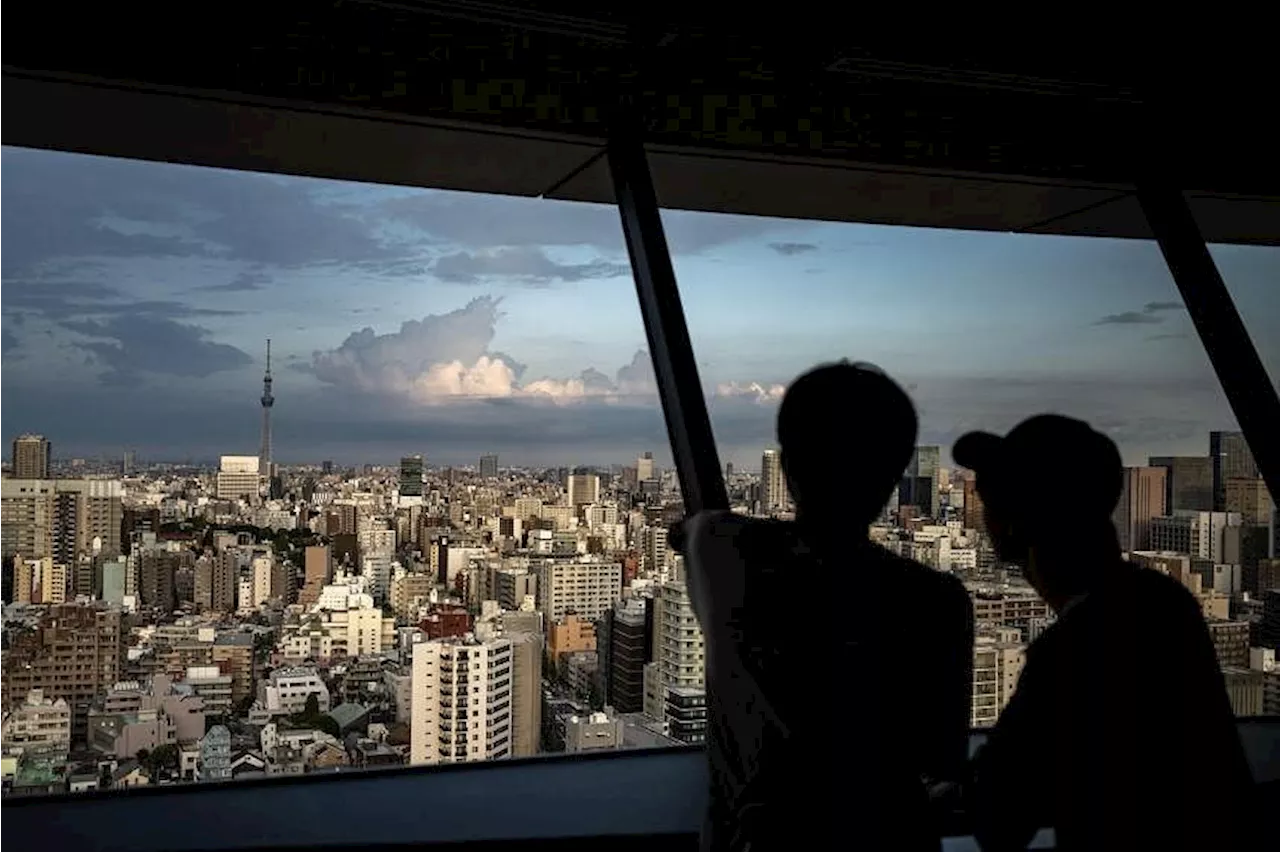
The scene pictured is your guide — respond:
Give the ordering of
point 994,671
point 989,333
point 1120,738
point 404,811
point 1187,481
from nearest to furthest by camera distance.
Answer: point 1120,738 < point 994,671 < point 404,811 < point 989,333 < point 1187,481

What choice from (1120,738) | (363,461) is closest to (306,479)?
(363,461)

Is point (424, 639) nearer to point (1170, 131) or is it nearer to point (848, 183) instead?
point (848, 183)

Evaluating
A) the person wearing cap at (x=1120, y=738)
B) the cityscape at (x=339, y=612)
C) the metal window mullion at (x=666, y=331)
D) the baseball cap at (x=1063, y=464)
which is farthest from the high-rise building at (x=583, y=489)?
the person wearing cap at (x=1120, y=738)

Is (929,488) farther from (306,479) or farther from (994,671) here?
(306,479)

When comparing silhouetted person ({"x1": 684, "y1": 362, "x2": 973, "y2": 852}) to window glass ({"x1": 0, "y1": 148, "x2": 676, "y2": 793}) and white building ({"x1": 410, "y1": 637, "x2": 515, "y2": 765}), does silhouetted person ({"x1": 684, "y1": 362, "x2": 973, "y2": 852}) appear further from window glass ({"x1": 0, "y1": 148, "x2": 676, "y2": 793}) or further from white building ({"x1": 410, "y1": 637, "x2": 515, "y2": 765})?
white building ({"x1": 410, "y1": 637, "x2": 515, "y2": 765})

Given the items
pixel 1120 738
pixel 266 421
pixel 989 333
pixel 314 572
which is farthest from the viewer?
pixel 989 333

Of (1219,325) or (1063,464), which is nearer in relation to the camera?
(1063,464)

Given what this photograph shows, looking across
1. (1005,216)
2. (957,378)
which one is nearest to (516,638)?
(957,378)
